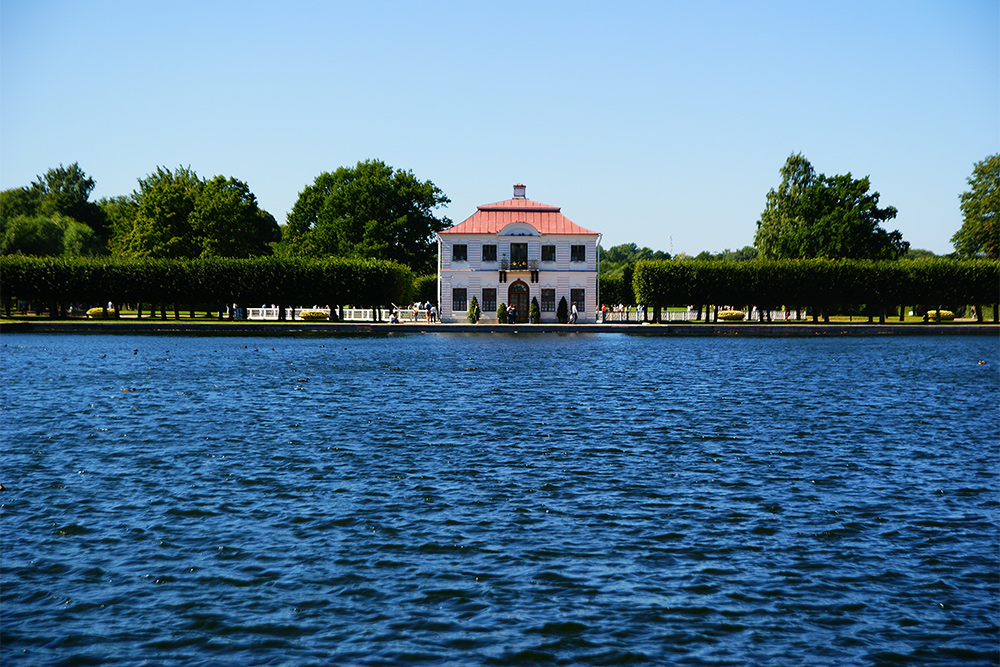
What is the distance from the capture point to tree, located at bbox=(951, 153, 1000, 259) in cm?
9172

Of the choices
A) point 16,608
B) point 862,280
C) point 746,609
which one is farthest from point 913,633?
point 862,280

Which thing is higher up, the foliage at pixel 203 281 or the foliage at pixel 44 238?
the foliage at pixel 44 238

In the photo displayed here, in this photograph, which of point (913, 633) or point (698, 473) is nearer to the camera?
point (913, 633)

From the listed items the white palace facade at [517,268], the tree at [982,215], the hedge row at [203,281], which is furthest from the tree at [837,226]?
the hedge row at [203,281]

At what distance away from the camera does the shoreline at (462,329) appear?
206 ft

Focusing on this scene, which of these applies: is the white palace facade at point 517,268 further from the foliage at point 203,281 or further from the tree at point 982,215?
the tree at point 982,215

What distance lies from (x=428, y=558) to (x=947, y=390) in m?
24.6

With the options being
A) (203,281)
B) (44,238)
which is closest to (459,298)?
(203,281)

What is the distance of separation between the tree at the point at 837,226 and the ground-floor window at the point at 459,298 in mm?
37473

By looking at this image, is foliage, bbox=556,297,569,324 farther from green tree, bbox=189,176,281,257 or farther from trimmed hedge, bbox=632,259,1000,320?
green tree, bbox=189,176,281,257

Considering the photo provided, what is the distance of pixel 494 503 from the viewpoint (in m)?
13.1

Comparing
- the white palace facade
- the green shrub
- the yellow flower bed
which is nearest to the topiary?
the green shrub

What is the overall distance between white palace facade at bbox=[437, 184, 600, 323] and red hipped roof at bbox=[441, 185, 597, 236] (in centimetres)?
11

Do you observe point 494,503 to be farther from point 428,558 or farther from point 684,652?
point 684,652
